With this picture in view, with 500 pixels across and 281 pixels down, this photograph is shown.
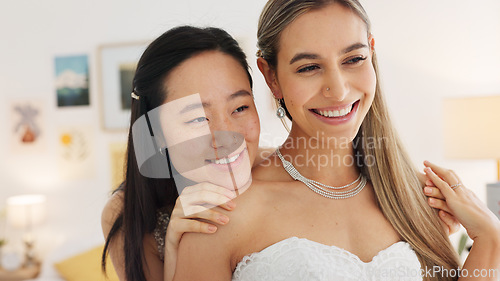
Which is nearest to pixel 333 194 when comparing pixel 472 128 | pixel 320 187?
pixel 320 187

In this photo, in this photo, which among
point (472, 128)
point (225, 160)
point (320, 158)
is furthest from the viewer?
point (472, 128)

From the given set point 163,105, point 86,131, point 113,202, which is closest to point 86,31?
point 86,131

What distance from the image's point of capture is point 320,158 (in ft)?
3.82

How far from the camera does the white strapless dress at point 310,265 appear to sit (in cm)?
99

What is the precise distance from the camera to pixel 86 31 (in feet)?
11.5

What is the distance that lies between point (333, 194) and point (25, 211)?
305cm

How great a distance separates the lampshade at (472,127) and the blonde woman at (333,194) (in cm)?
175

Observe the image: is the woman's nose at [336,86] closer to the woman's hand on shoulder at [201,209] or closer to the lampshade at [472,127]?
the woman's hand on shoulder at [201,209]

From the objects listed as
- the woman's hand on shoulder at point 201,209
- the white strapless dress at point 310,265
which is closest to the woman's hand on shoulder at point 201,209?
the woman's hand on shoulder at point 201,209

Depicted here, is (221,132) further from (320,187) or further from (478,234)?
(478,234)

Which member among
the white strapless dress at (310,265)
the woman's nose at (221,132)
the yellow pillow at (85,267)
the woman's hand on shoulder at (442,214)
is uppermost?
the woman's nose at (221,132)

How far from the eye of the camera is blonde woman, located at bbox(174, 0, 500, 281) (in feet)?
3.20

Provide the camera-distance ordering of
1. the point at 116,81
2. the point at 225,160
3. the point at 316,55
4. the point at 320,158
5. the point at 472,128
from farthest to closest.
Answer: the point at 116,81
the point at 472,128
the point at 320,158
the point at 225,160
the point at 316,55

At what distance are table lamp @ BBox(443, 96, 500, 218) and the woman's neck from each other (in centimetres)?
185
